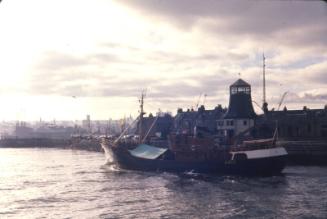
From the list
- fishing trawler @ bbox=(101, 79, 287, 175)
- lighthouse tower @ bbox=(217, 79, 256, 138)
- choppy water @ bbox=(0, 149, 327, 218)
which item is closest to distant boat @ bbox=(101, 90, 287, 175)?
fishing trawler @ bbox=(101, 79, 287, 175)

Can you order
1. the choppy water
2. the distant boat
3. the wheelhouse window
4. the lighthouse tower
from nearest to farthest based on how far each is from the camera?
the choppy water, the distant boat, the lighthouse tower, the wheelhouse window

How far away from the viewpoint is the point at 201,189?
45594mm

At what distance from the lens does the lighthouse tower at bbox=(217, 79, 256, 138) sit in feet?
276

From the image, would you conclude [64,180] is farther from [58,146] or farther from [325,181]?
[58,146]

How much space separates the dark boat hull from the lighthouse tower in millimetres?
23409

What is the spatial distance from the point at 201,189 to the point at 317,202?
39.6 feet

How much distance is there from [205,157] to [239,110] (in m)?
25.9

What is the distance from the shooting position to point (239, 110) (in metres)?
84.2

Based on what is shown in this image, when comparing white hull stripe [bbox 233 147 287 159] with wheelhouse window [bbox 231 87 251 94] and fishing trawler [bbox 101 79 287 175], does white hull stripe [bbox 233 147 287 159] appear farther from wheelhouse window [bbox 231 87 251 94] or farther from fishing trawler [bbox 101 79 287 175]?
wheelhouse window [bbox 231 87 251 94]

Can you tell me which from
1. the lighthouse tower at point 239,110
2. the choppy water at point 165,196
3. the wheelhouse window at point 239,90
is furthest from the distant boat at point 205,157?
the wheelhouse window at point 239,90

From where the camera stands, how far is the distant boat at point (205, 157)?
2179 inches

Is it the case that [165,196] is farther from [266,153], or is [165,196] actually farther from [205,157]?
[205,157]

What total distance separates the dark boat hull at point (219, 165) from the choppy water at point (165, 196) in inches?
65.9

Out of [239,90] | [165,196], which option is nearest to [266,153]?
[165,196]
